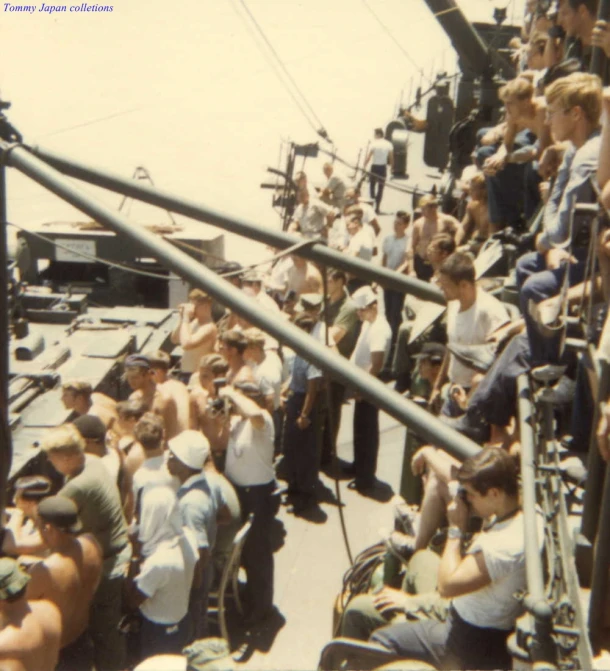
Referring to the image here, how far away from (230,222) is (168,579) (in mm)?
2119

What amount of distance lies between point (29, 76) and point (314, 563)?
34.2m

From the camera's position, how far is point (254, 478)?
7.05 meters

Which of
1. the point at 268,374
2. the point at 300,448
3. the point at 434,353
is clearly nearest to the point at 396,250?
the point at 300,448

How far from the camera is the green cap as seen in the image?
4.40 meters

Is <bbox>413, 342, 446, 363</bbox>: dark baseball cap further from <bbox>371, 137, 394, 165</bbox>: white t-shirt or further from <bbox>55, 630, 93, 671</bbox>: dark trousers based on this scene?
<bbox>371, 137, 394, 165</bbox>: white t-shirt

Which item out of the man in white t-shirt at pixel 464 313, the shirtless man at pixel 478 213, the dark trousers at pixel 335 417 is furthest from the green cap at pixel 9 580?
the shirtless man at pixel 478 213

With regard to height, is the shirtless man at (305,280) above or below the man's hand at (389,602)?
above

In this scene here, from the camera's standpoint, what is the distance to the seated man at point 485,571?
385 cm

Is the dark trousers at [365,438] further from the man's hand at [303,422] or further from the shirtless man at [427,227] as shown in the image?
the shirtless man at [427,227]

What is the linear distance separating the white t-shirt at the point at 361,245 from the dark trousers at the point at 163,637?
672 cm

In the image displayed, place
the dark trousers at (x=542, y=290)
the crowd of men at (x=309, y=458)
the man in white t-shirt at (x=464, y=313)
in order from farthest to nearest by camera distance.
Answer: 1. the man in white t-shirt at (x=464, y=313)
2. the dark trousers at (x=542, y=290)
3. the crowd of men at (x=309, y=458)

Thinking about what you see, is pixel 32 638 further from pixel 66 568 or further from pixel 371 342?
pixel 371 342

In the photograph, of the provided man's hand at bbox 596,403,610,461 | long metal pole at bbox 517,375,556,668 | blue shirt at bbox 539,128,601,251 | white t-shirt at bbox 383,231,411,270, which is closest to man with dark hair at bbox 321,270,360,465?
white t-shirt at bbox 383,231,411,270

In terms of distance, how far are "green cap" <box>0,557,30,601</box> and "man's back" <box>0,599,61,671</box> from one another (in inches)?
7.1
